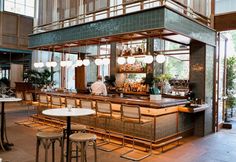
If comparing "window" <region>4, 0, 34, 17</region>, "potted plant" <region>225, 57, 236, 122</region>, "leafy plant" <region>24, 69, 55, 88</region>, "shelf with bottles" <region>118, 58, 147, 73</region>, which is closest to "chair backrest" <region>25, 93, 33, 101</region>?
"shelf with bottles" <region>118, 58, 147, 73</region>

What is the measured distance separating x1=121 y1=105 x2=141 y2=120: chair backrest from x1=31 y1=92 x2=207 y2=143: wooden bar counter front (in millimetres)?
238

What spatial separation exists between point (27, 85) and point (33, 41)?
457cm

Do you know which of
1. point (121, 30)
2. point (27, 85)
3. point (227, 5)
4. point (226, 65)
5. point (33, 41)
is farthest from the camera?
point (27, 85)

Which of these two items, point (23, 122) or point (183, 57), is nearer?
point (23, 122)

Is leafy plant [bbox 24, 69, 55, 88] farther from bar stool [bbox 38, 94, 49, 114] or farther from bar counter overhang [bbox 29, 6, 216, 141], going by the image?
bar stool [bbox 38, 94, 49, 114]

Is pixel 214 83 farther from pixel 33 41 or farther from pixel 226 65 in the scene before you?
pixel 33 41

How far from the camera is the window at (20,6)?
44.9 ft

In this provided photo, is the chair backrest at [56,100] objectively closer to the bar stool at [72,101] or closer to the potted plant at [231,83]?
the bar stool at [72,101]

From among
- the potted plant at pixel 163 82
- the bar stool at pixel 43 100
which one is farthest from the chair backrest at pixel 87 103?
the potted plant at pixel 163 82

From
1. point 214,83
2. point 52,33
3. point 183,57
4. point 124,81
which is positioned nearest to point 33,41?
point 52,33

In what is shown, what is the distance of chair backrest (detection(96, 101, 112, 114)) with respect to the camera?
17.3 feet

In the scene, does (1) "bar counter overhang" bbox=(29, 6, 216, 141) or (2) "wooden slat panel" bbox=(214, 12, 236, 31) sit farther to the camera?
(2) "wooden slat panel" bbox=(214, 12, 236, 31)

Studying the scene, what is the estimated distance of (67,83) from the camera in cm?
1409

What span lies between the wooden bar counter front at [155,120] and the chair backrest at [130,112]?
238mm
